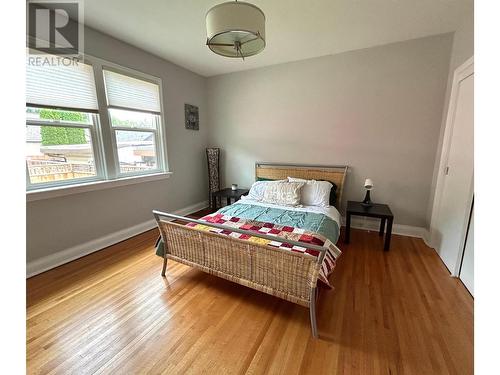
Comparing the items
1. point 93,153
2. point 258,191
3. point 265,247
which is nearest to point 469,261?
point 265,247

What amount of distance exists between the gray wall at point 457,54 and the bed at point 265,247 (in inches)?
54.5

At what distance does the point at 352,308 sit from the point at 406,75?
290 cm

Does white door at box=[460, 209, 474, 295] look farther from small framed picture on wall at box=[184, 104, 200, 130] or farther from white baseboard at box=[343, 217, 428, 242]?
small framed picture on wall at box=[184, 104, 200, 130]

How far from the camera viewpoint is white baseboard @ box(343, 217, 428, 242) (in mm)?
3061

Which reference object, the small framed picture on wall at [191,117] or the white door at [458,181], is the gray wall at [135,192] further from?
the white door at [458,181]

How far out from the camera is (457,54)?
2.46 m

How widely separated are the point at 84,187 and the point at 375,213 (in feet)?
11.4

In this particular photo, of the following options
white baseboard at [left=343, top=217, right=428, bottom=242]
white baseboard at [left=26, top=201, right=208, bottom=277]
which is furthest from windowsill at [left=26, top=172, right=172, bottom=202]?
white baseboard at [left=343, top=217, right=428, bottom=242]

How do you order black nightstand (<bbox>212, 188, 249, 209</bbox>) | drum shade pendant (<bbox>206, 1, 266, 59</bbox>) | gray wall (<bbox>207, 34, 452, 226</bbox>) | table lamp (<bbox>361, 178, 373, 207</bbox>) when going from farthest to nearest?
black nightstand (<bbox>212, 188, 249, 209</bbox>) < table lamp (<bbox>361, 178, 373, 207</bbox>) < gray wall (<bbox>207, 34, 452, 226</bbox>) < drum shade pendant (<bbox>206, 1, 266, 59</bbox>)

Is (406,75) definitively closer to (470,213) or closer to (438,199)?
(438,199)

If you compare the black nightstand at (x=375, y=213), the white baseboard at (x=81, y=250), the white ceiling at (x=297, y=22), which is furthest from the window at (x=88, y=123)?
the black nightstand at (x=375, y=213)

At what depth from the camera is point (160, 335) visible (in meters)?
1.54

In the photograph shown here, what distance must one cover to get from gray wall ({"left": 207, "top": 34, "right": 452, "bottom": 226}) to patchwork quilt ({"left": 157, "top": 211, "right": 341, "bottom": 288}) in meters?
1.65
